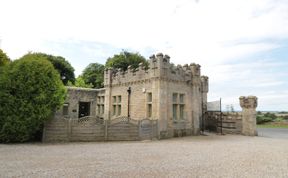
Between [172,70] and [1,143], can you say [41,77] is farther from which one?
[172,70]

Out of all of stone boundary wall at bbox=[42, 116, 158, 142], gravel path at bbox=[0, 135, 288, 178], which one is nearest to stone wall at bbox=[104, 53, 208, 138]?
stone boundary wall at bbox=[42, 116, 158, 142]

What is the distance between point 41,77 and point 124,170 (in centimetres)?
697

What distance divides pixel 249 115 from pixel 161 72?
7.45 metres

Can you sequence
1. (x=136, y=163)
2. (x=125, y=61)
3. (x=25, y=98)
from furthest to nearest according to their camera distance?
(x=125, y=61)
(x=25, y=98)
(x=136, y=163)

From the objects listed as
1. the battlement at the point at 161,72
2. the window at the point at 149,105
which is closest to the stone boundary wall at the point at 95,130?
the window at the point at 149,105

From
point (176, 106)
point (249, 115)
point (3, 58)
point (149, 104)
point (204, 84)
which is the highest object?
point (3, 58)

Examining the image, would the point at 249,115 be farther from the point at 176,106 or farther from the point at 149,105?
the point at 149,105

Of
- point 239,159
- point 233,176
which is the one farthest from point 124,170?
point 239,159

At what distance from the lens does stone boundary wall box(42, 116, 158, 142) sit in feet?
35.2

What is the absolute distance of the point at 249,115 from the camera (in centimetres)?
1580

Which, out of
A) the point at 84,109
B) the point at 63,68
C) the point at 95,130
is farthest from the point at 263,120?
the point at 63,68

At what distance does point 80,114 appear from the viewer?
828 inches

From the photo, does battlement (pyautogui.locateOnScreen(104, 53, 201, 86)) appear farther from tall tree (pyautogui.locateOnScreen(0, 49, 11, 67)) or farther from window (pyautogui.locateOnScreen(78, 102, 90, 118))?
tall tree (pyautogui.locateOnScreen(0, 49, 11, 67))

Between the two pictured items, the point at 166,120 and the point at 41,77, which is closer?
the point at 41,77
